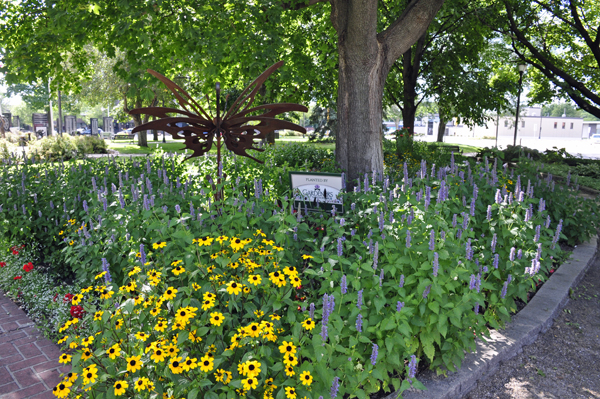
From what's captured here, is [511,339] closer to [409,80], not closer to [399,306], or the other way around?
[399,306]

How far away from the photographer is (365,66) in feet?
20.4

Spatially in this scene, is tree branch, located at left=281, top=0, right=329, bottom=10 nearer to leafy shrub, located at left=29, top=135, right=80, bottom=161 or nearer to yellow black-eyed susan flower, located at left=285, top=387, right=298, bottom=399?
→ yellow black-eyed susan flower, located at left=285, top=387, right=298, bottom=399

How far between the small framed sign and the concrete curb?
5.89 feet

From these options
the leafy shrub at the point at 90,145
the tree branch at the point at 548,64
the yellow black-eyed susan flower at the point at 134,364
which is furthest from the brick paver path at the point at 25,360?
the leafy shrub at the point at 90,145

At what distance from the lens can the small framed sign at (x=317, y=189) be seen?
4500 millimetres

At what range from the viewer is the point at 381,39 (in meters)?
6.37

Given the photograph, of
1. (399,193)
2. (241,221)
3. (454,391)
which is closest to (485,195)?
(399,193)

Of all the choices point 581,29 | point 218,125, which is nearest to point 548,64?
point 581,29

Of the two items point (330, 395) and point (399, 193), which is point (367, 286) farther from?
point (399, 193)

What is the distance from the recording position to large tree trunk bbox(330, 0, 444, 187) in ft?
20.3

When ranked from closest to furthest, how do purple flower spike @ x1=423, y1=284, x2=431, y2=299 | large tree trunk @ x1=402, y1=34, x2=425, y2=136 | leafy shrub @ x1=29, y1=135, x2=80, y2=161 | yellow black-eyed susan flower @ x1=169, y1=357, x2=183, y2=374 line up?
Answer: yellow black-eyed susan flower @ x1=169, y1=357, x2=183, y2=374 → purple flower spike @ x1=423, y1=284, x2=431, y2=299 → large tree trunk @ x1=402, y1=34, x2=425, y2=136 → leafy shrub @ x1=29, y1=135, x2=80, y2=161

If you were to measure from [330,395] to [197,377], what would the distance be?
2.34 feet

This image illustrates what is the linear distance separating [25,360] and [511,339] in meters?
3.86

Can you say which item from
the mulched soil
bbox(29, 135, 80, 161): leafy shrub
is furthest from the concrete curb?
bbox(29, 135, 80, 161): leafy shrub
